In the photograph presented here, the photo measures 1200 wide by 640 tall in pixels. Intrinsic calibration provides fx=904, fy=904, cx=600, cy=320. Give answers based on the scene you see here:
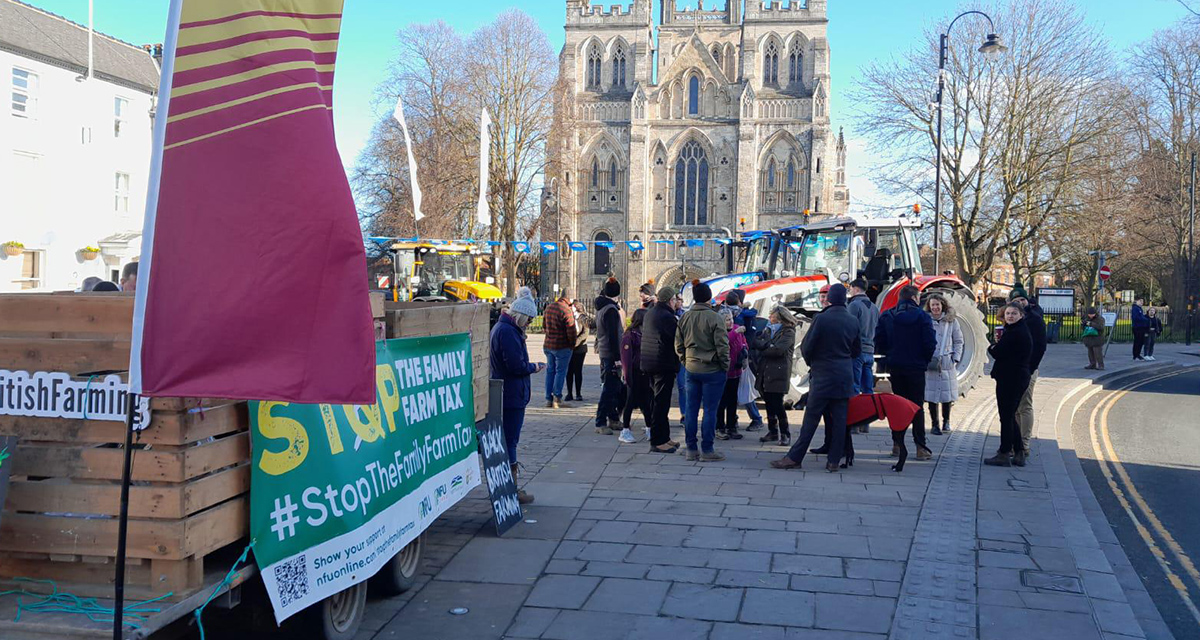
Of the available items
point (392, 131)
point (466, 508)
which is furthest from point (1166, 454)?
point (392, 131)

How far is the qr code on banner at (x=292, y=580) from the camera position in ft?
12.3

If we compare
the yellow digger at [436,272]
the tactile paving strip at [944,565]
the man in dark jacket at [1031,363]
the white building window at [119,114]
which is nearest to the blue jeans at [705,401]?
the tactile paving strip at [944,565]

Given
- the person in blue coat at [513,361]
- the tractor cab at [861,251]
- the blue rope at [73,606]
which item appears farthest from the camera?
the tractor cab at [861,251]

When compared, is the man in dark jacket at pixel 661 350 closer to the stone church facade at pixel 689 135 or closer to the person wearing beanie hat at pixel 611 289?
the person wearing beanie hat at pixel 611 289

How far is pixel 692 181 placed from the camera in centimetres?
6500

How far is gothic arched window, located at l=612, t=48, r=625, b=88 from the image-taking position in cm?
6456

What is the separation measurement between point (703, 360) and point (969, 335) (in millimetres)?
7387

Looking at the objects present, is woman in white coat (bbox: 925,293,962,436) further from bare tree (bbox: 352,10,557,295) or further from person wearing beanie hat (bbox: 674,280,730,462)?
bare tree (bbox: 352,10,557,295)

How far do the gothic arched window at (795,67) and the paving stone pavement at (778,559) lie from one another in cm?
5841

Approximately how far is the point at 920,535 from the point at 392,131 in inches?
1637

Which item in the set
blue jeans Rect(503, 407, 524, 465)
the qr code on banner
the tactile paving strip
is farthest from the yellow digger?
the qr code on banner

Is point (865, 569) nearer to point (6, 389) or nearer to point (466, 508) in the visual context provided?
point (466, 508)

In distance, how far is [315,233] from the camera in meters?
2.93

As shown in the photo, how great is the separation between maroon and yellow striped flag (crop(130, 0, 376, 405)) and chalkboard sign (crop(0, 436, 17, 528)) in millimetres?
867
